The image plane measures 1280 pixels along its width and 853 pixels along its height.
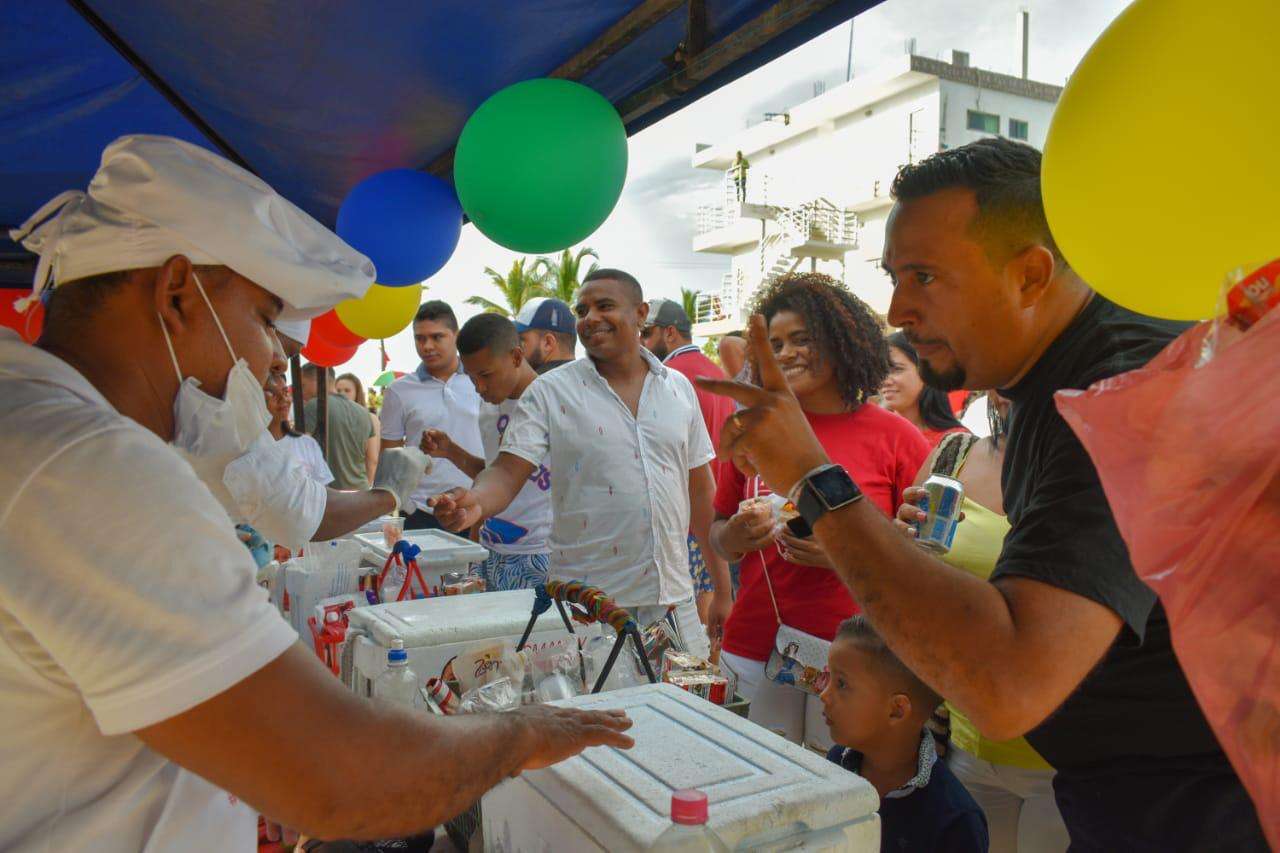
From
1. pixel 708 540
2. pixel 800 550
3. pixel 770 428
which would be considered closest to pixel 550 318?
pixel 708 540

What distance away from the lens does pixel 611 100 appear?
2750 mm

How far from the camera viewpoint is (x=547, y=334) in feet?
16.2

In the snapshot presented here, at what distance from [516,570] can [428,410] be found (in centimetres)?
182

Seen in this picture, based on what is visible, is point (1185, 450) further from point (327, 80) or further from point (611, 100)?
point (327, 80)

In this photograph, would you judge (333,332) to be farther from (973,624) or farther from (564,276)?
(564,276)

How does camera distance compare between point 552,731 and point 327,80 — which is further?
point 327,80

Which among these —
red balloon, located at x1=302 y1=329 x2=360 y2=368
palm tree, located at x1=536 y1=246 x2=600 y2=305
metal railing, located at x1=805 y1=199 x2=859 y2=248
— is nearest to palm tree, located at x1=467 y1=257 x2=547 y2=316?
palm tree, located at x1=536 y1=246 x2=600 y2=305

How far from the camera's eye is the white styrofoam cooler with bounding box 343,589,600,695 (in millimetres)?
2100

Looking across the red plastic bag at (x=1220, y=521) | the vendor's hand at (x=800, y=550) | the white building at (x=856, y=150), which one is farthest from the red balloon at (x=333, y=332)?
the white building at (x=856, y=150)

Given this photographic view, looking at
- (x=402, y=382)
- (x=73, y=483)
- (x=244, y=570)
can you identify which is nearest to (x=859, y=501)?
(x=244, y=570)

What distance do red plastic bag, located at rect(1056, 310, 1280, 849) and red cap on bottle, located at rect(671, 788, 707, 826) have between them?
581 millimetres

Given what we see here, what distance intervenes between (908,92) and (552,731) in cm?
2472

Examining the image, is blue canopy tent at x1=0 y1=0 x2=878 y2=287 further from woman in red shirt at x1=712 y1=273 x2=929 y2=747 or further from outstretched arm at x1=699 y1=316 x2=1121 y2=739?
outstretched arm at x1=699 y1=316 x2=1121 y2=739

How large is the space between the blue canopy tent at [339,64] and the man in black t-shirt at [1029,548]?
73 cm
